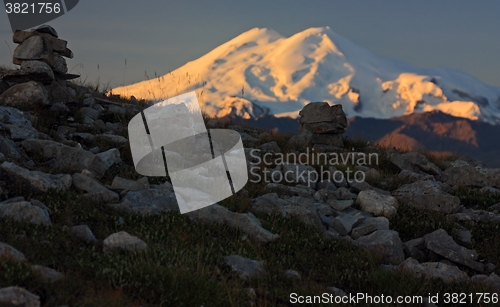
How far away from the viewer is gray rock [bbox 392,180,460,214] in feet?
41.1

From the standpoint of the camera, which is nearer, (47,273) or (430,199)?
(47,273)

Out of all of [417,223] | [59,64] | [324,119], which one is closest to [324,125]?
[324,119]

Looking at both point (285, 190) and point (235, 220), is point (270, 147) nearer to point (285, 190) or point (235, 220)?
point (285, 190)

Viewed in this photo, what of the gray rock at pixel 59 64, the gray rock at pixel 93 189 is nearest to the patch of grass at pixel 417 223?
the gray rock at pixel 93 189

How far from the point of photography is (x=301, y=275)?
802 centimetres

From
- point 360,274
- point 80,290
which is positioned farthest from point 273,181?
point 80,290

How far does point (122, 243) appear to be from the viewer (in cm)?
764

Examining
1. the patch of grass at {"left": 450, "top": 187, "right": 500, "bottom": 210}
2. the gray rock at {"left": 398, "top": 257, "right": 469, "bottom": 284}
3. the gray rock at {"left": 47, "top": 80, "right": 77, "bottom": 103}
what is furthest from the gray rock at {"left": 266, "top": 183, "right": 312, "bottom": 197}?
the gray rock at {"left": 47, "top": 80, "right": 77, "bottom": 103}

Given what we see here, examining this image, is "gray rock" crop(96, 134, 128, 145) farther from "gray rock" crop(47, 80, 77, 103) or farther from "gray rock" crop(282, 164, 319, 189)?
"gray rock" crop(282, 164, 319, 189)

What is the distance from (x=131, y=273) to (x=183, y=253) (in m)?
1.23

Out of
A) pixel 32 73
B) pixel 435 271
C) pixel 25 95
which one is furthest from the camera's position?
pixel 32 73

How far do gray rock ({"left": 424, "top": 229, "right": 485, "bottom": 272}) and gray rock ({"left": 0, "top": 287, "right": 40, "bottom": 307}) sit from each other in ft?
22.3

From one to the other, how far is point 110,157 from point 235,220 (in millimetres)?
4192

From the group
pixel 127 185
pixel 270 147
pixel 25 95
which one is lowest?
pixel 270 147
